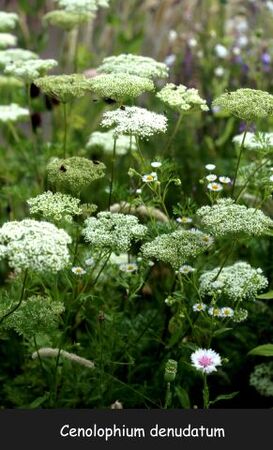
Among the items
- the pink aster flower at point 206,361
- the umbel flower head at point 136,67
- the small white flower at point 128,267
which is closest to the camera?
the pink aster flower at point 206,361

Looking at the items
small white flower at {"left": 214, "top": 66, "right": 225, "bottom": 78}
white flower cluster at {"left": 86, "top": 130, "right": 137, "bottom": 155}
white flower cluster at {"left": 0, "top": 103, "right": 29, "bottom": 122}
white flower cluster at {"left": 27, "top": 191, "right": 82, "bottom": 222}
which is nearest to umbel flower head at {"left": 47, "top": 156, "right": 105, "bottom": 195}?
white flower cluster at {"left": 27, "top": 191, "right": 82, "bottom": 222}

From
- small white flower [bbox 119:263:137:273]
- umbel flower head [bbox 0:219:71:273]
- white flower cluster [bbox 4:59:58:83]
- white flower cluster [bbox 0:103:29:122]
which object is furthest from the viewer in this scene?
white flower cluster [bbox 0:103:29:122]

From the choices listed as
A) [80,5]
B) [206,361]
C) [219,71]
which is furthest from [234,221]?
[219,71]

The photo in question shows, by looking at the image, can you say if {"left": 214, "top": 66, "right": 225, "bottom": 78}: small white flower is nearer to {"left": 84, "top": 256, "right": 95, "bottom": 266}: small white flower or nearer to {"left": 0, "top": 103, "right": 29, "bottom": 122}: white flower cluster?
{"left": 0, "top": 103, "right": 29, "bottom": 122}: white flower cluster

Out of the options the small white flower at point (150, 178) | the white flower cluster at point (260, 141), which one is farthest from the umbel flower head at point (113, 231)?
the white flower cluster at point (260, 141)

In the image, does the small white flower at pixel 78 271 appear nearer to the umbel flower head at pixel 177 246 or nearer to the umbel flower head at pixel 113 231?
the umbel flower head at pixel 113 231

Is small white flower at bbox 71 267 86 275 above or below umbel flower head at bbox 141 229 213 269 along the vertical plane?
below

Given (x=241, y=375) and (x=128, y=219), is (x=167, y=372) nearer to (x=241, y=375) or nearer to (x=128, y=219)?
(x=128, y=219)
